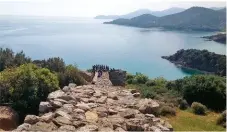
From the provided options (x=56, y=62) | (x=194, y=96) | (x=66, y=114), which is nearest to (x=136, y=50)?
(x=56, y=62)

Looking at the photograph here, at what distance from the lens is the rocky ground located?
29.0ft

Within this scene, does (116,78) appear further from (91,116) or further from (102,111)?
(91,116)

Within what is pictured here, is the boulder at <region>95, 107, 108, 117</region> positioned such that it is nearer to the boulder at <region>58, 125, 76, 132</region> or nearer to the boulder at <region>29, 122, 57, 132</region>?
the boulder at <region>58, 125, 76, 132</region>

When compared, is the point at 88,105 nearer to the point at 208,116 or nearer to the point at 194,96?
the point at 208,116

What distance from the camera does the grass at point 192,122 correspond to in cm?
1095

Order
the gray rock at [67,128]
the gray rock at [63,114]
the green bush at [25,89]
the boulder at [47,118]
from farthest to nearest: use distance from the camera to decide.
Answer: the green bush at [25,89]
the gray rock at [63,114]
the boulder at [47,118]
the gray rock at [67,128]

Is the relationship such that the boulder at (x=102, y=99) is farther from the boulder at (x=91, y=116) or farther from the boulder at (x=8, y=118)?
the boulder at (x=8, y=118)

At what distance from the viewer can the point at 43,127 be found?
8570 millimetres

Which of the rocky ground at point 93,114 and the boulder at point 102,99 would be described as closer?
the rocky ground at point 93,114

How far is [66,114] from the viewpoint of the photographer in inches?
374

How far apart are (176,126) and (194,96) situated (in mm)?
6061

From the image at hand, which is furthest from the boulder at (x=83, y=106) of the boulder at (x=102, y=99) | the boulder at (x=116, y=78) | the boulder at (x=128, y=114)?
the boulder at (x=116, y=78)

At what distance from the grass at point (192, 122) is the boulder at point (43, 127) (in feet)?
13.0

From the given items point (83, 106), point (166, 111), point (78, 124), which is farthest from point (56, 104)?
point (166, 111)
